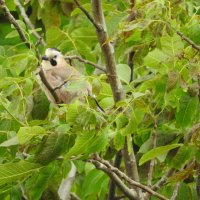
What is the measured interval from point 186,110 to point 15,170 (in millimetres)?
676

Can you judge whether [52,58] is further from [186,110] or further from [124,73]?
[186,110]

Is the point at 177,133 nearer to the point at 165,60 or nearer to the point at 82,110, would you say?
the point at 165,60

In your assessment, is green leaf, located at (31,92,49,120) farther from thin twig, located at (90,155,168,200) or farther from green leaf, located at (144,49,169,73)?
green leaf, located at (144,49,169,73)

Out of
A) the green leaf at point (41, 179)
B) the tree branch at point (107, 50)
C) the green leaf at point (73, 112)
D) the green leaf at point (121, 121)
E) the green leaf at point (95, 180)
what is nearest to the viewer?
the green leaf at point (73, 112)

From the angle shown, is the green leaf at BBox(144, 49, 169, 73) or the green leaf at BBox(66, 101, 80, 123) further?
the green leaf at BBox(144, 49, 169, 73)

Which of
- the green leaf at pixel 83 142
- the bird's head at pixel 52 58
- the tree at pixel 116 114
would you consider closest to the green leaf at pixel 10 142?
the tree at pixel 116 114

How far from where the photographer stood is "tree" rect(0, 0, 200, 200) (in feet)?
9.61

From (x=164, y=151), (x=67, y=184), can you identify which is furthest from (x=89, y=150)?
(x=67, y=184)

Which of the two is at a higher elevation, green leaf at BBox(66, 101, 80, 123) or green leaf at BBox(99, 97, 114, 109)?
green leaf at BBox(66, 101, 80, 123)

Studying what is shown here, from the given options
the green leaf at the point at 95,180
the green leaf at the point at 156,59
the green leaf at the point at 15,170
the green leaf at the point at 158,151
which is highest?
the green leaf at the point at 156,59

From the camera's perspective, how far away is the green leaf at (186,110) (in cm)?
311

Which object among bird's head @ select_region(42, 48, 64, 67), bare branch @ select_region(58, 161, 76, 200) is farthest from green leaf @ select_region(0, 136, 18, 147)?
bird's head @ select_region(42, 48, 64, 67)

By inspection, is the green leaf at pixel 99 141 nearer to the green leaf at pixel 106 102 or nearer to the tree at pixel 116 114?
the tree at pixel 116 114

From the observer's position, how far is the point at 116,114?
3.06 metres
